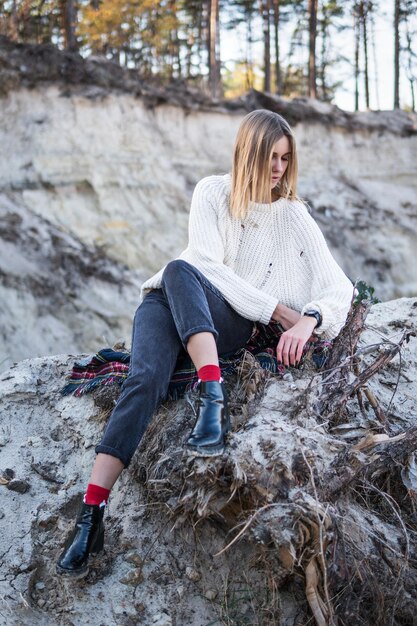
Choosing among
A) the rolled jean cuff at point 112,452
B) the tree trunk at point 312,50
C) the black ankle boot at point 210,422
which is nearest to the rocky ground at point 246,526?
the black ankle boot at point 210,422

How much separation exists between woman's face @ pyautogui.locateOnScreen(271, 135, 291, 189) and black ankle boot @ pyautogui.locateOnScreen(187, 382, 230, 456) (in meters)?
0.98

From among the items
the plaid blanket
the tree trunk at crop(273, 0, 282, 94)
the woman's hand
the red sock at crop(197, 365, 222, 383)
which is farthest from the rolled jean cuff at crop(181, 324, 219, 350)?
the tree trunk at crop(273, 0, 282, 94)

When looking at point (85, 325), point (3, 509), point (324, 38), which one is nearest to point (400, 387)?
point (3, 509)

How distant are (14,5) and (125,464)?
11.4 meters

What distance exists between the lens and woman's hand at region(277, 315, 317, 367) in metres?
2.49

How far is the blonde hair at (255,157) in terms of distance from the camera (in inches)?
103

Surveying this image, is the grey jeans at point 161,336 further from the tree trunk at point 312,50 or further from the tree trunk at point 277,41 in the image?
the tree trunk at point 277,41

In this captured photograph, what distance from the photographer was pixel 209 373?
223cm

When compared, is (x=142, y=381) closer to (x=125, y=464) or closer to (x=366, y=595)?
(x=125, y=464)

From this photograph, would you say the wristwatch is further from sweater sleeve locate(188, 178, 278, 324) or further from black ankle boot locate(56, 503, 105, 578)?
black ankle boot locate(56, 503, 105, 578)

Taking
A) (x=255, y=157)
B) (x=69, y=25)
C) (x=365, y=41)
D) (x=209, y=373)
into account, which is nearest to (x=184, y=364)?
(x=209, y=373)

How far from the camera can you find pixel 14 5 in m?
11.5

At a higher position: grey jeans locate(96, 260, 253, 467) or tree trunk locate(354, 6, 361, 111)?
tree trunk locate(354, 6, 361, 111)

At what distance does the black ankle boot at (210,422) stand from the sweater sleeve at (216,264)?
454 millimetres
